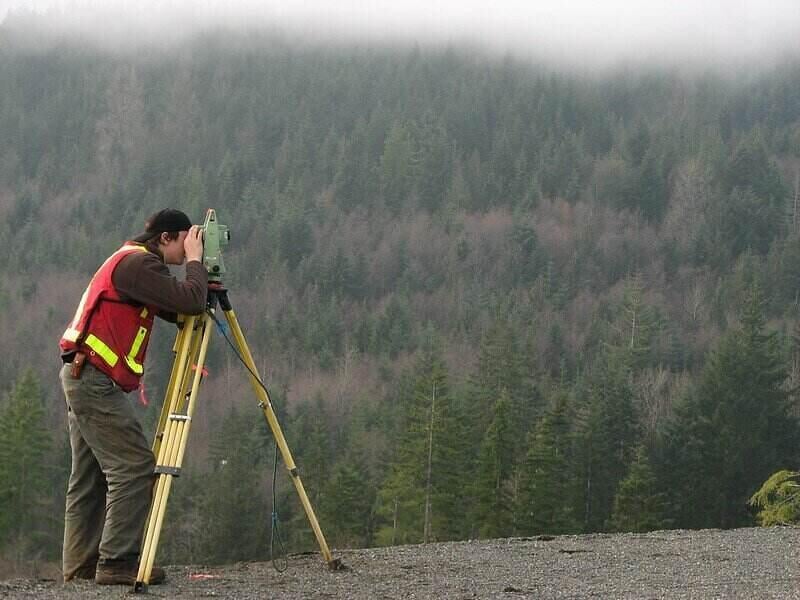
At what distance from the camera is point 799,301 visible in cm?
11100

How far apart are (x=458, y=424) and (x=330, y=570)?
43989 mm

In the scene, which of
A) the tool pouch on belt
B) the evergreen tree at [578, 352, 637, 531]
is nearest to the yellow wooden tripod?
the tool pouch on belt

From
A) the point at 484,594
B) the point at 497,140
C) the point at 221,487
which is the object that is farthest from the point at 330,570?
the point at 497,140

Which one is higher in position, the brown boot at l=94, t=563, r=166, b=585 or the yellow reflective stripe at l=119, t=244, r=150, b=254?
the yellow reflective stripe at l=119, t=244, r=150, b=254

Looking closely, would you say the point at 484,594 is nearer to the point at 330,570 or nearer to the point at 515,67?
the point at 330,570

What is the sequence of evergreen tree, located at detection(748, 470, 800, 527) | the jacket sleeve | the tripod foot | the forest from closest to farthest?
the jacket sleeve
the tripod foot
evergreen tree, located at detection(748, 470, 800, 527)
the forest

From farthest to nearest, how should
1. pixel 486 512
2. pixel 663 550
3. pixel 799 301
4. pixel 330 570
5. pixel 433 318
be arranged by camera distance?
1. pixel 433 318
2. pixel 799 301
3. pixel 486 512
4. pixel 663 550
5. pixel 330 570

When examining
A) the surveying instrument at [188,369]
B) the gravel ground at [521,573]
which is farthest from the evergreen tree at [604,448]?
the surveying instrument at [188,369]

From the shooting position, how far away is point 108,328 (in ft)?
23.6

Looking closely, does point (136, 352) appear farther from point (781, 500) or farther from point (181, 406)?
point (781, 500)

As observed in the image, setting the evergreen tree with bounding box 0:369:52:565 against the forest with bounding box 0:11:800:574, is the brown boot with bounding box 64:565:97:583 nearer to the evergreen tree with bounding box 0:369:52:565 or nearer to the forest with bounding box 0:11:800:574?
the forest with bounding box 0:11:800:574

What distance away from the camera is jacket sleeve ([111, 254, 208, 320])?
7.09 metres

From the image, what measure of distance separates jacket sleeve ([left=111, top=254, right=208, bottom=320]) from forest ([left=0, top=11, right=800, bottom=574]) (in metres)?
2.26

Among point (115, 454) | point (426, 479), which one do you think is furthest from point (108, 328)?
point (426, 479)
